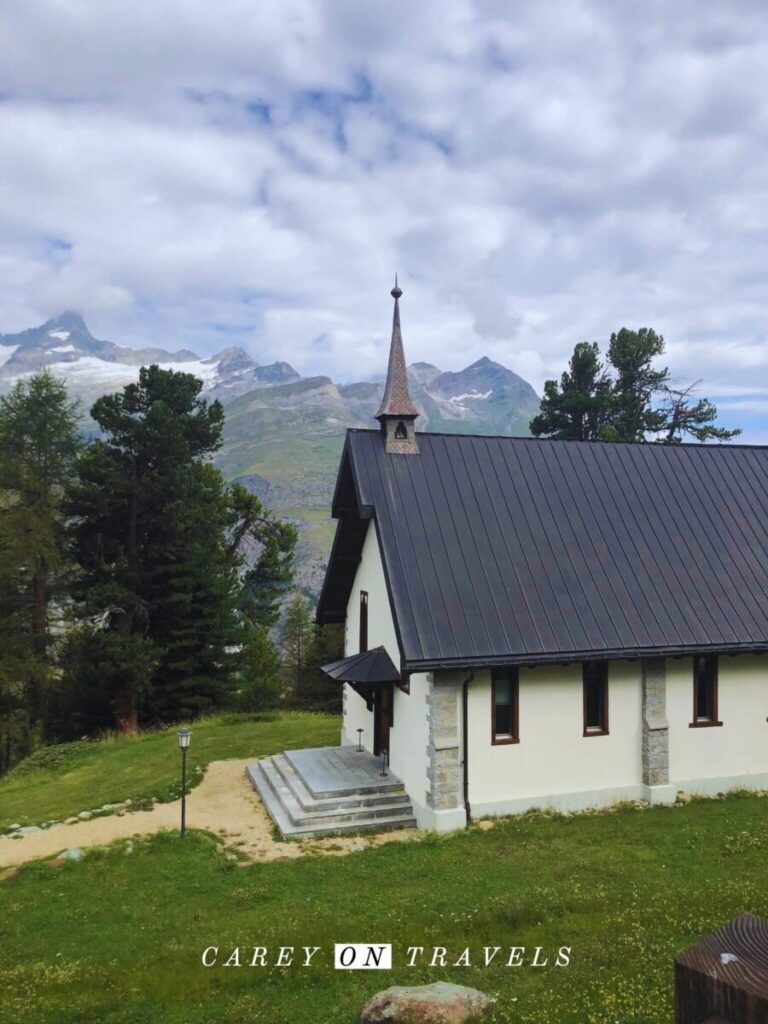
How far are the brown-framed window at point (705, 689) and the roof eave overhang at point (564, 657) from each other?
0.58m

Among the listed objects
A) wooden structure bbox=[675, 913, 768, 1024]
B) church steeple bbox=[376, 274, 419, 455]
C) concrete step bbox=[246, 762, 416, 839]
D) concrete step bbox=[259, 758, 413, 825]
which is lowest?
concrete step bbox=[246, 762, 416, 839]

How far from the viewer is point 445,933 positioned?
868 centimetres

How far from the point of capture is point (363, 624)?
60.1 feet

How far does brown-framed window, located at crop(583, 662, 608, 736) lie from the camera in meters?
15.0

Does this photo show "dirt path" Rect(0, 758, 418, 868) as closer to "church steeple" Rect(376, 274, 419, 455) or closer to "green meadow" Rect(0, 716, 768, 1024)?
"green meadow" Rect(0, 716, 768, 1024)

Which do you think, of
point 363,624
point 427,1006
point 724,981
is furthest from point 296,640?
point 724,981

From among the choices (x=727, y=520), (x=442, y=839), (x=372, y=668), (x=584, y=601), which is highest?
(x=727, y=520)

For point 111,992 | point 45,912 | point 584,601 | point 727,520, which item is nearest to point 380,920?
point 111,992

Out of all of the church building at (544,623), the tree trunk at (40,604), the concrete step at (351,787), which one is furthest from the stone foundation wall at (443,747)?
the tree trunk at (40,604)

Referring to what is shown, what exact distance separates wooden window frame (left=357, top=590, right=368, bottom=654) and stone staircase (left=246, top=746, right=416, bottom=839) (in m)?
2.74

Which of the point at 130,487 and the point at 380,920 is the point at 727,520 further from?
the point at 130,487

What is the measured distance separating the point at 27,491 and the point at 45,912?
20653 mm

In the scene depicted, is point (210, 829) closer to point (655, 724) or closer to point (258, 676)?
point (655, 724)

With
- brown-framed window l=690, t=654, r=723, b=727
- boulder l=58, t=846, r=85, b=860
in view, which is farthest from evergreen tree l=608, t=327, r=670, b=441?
boulder l=58, t=846, r=85, b=860
